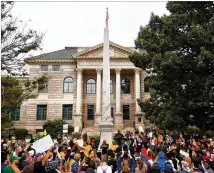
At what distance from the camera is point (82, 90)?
151ft

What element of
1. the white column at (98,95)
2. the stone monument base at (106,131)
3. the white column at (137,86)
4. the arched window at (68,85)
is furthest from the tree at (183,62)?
the arched window at (68,85)

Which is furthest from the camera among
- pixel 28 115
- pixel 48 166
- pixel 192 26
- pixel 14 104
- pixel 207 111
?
pixel 28 115

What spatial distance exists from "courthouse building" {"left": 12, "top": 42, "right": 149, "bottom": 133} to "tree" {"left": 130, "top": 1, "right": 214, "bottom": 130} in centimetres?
2155

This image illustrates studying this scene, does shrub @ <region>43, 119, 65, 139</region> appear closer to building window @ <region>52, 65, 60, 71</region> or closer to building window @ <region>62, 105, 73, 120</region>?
building window @ <region>62, 105, 73, 120</region>

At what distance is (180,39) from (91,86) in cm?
2779

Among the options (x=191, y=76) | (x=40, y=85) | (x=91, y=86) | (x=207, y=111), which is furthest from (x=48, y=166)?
(x=91, y=86)

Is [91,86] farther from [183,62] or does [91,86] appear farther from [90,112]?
[183,62]

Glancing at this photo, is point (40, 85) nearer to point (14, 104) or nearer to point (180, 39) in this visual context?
point (14, 104)

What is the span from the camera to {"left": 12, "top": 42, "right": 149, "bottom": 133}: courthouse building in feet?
145

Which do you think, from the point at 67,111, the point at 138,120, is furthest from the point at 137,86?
the point at 67,111

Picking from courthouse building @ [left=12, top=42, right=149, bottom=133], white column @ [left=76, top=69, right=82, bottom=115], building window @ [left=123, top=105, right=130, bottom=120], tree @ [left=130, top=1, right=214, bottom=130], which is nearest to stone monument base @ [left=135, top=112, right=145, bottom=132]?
courthouse building @ [left=12, top=42, right=149, bottom=133]

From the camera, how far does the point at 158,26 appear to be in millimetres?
22672

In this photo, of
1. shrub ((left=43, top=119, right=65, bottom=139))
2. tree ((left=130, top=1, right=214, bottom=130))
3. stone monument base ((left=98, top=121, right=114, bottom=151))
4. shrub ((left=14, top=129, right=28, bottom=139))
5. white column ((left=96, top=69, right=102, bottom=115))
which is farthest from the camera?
white column ((left=96, top=69, right=102, bottom=115))

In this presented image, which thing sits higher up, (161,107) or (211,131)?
(161,107)
